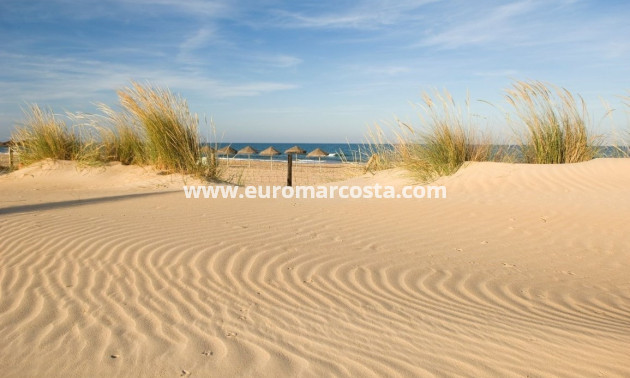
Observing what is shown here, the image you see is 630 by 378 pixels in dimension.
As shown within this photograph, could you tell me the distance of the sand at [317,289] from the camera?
2.20m

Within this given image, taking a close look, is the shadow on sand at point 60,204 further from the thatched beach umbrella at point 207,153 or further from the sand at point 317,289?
the thatched beach umbrella at point 207,153

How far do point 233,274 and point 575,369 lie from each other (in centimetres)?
222

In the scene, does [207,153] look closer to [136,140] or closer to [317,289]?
[136,140]

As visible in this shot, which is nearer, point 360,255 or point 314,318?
point 314,318

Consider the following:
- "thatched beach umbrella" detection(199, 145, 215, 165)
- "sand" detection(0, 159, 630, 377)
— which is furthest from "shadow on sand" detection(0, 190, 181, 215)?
"thatched beach umbrella" detection(199, 145, 215, 165)

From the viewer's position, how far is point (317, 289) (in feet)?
10.8

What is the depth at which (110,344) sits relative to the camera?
236cm

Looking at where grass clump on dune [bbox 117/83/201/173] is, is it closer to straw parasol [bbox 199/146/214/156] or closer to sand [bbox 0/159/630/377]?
straw parasol [bbox 199/146/214/156]

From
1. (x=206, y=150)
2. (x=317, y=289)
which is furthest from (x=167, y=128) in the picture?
(x=317, y=289)

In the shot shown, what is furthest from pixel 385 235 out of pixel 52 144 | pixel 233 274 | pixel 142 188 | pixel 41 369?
pixel 52 144

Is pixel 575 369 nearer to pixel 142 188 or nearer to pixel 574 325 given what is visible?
pixel 574 325

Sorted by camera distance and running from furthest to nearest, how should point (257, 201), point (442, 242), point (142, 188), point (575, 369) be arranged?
1. point (142, 188)
2. point (257, 201)
3. point (442, 242)
4. point (575, 369)

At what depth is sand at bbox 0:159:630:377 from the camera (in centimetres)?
220

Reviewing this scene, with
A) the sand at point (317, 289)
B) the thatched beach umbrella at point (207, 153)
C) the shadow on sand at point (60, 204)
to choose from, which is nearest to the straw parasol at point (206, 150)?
the thatched beach umbrella at point (207, 153)
